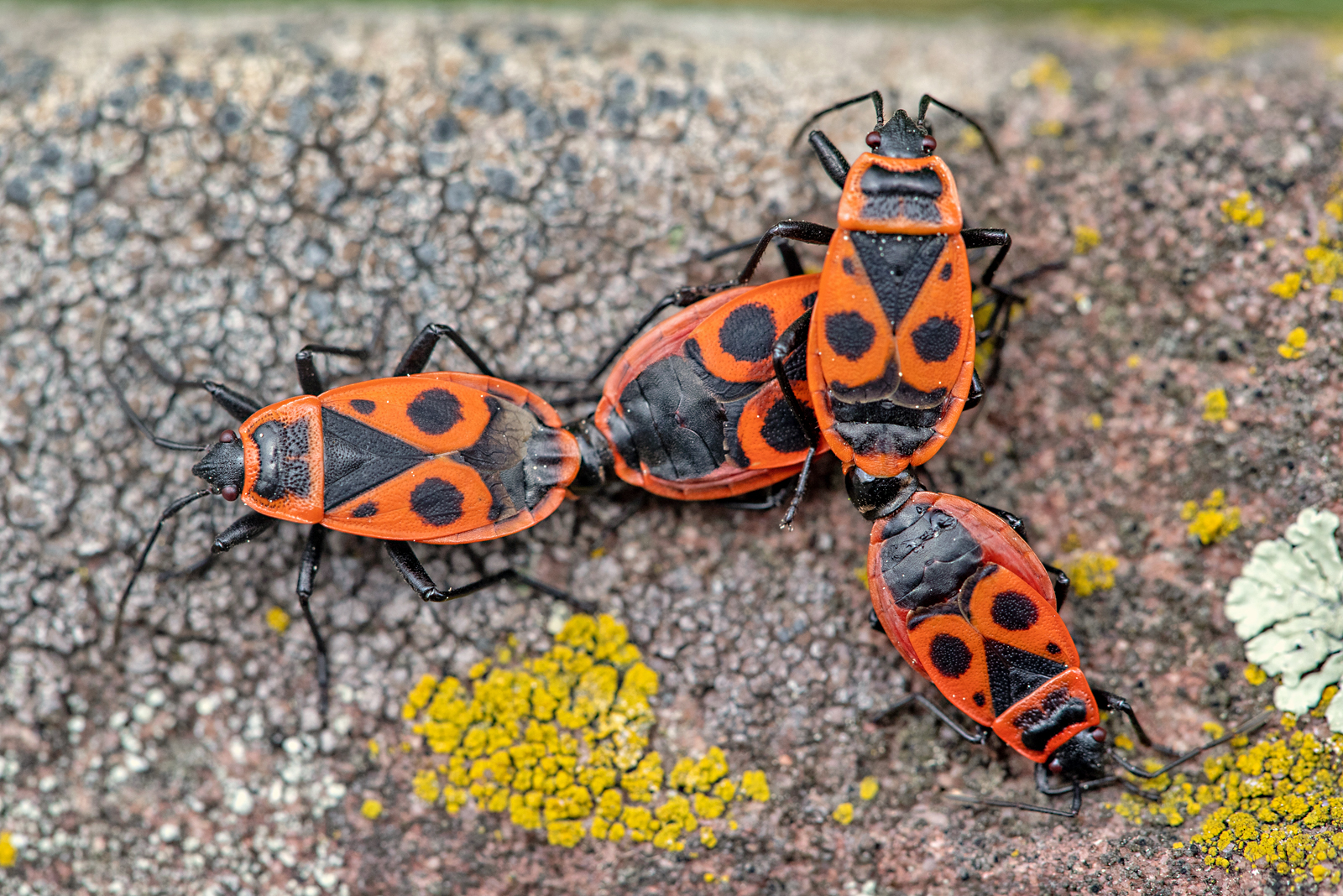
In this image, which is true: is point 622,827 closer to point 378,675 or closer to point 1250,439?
point 378,675

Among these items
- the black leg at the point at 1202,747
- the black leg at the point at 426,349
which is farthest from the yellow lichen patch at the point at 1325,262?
the black leg at the point at 426,349

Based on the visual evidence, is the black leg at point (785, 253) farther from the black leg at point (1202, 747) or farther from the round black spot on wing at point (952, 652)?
the black leg at point (1202, 747)

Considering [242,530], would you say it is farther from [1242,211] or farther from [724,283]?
[1242,211]

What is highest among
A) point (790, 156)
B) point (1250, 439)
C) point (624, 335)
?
point (790, 156)

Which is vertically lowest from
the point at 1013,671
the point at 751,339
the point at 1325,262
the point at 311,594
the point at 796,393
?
the point at 1013,671

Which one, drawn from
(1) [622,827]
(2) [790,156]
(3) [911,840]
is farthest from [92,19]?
(3) [911,840]

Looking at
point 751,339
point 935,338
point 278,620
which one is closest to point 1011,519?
point 935,338
